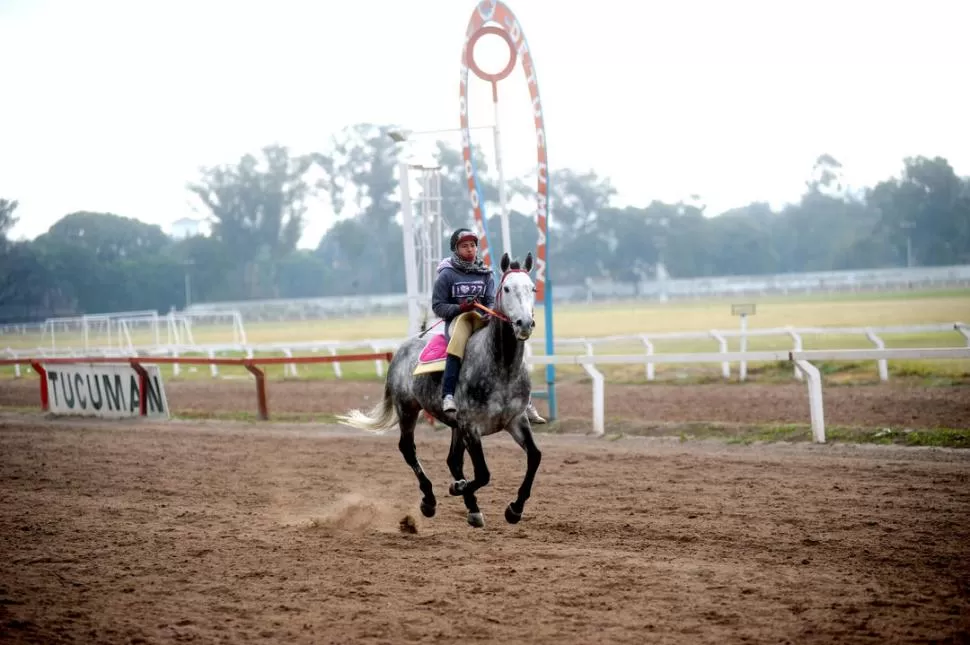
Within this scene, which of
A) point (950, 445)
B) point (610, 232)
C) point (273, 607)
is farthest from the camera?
point (610, 232)

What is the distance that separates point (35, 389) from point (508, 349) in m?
23.2

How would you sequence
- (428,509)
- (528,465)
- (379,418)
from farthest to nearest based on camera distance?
1. (379,418)
2. (428,509)
3. (528,465)

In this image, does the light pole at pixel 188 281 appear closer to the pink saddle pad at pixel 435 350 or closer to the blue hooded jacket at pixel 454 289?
the pink saddle pad at pixel 435 350

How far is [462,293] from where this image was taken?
28.8 ft

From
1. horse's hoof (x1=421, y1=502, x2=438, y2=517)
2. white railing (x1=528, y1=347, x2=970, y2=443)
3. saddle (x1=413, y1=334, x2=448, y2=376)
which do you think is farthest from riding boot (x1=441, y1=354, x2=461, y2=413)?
white railing (x1=528, y1=347, x2=970, y2=443)

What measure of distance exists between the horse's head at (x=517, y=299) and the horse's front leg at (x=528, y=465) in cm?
97

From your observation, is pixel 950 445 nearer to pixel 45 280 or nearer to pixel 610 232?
pixel 45 280

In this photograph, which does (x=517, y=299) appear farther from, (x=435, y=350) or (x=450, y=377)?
(x=435, y=350)

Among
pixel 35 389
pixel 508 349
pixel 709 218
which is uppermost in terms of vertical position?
pixel 709 218

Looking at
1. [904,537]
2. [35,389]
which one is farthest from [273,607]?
[35,389]

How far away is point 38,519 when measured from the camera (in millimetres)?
8797

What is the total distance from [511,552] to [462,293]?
8.58 feet

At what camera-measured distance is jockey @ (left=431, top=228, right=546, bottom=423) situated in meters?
8.57

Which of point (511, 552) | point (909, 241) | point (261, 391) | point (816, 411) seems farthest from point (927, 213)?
point (511, 552)
